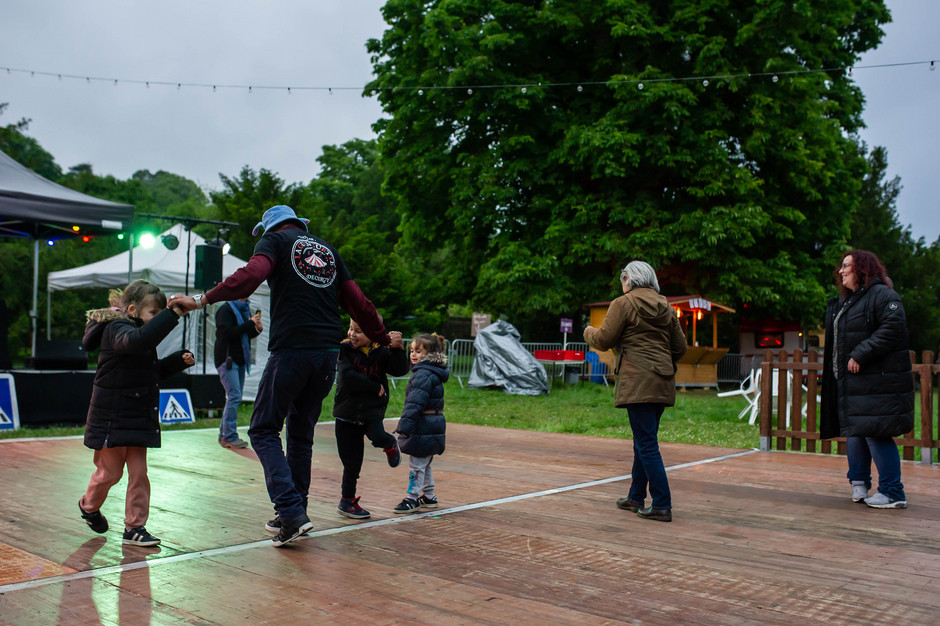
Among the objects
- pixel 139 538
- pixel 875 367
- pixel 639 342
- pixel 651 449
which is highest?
pixel 639 342

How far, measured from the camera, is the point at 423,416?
520 cm

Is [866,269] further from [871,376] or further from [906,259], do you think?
[906,259]

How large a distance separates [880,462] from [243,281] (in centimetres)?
452

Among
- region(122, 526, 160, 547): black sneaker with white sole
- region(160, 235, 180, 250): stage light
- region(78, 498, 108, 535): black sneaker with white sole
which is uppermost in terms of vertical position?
region(160, 235, 180, 250): stage light

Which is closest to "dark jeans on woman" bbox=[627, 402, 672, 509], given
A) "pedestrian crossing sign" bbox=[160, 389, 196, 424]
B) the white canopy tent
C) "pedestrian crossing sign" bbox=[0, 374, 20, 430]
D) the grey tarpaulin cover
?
"pedestrian crossing sign" bbox=[160, 389, 196, 424]

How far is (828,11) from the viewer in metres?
20.9

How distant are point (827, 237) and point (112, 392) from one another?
73.9 feet

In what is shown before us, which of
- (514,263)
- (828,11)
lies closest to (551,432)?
(514,263)

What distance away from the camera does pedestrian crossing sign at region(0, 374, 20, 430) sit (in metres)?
9.35

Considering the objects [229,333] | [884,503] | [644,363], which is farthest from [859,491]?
[229,333]

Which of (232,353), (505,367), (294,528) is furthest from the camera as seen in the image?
(505,367)

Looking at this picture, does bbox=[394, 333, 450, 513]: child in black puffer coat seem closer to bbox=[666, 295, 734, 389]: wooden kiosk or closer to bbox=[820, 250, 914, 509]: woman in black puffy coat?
bbox=[820, 250, 914, 509]: woman in black puffy coat

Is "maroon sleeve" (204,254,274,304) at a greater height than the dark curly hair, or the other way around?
the dark curly hair

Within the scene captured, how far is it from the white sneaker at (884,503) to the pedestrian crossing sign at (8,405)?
897 cm
